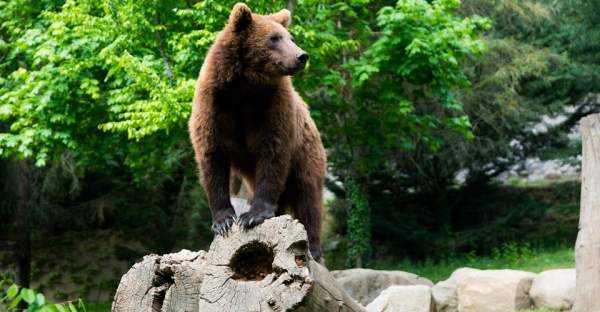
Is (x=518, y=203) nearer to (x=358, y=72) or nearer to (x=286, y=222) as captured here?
(x=358, y=72)

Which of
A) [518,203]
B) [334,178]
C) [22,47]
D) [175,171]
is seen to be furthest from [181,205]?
[518,203]

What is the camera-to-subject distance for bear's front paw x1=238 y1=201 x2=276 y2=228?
4.67 meters

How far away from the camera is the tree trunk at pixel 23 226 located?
1581 cm

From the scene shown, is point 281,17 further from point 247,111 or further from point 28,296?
point 28,296

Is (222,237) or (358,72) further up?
(222,237)

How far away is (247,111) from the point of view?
5.56m

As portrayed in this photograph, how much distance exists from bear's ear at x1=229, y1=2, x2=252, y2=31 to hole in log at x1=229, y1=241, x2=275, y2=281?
193cm

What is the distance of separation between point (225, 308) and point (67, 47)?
28.1ft

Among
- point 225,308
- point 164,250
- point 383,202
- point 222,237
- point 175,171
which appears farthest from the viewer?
point 383,202

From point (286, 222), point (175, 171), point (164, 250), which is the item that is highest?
point (286, 222)

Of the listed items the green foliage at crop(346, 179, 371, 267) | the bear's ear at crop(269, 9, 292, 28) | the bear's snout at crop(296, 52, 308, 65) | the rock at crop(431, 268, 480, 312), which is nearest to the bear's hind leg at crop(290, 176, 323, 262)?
the bear's snout at crop(296, 52, 308, 65)

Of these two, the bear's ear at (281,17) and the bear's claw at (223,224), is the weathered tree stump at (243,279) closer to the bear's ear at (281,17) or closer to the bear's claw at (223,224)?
the bear's claw at (223,224)

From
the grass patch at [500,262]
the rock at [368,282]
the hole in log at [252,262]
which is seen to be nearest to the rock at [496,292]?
the rock at [368,282]

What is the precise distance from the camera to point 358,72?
12594mm
